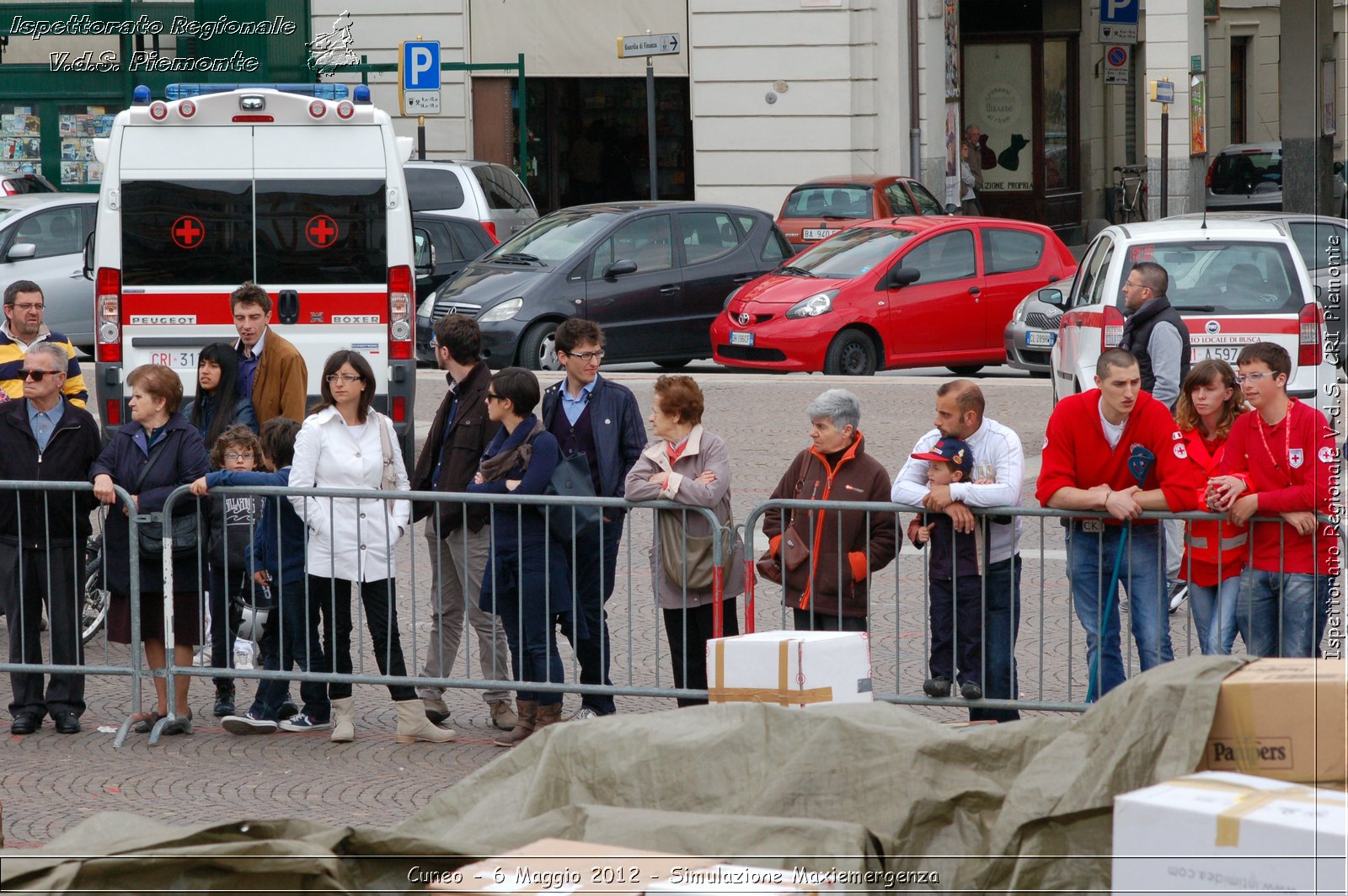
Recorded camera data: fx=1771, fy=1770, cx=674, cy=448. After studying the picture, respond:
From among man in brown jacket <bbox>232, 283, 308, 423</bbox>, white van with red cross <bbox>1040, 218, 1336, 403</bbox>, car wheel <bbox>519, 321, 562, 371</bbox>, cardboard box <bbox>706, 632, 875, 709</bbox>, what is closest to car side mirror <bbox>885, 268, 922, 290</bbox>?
car wheel <bbox>519, 321, 562, 371</bbox>

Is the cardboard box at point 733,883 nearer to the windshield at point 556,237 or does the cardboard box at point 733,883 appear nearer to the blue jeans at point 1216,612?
the blue jeans at point 1216,612

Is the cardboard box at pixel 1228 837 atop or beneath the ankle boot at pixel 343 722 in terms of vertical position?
atop

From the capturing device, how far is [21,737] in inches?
300

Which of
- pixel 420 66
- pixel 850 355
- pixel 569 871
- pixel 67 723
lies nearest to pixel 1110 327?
pixel 850 355

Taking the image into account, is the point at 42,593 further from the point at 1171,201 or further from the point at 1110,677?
the point at 1171,201

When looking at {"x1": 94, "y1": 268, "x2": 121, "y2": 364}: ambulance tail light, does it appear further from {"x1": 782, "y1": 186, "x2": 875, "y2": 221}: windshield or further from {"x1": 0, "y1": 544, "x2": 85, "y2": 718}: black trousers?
{"x1": 782, "y1": 186, "x2": 875, "y2": 221}: windshield

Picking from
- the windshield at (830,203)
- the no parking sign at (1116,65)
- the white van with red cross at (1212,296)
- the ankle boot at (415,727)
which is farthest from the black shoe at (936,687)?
the no parking sign at (1116,65)

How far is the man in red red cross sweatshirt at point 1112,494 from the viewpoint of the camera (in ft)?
22.7

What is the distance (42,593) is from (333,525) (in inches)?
60.4

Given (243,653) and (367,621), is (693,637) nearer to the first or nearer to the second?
(367,621)

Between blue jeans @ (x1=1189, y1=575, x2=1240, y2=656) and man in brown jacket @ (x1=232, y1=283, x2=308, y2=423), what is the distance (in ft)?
15.1

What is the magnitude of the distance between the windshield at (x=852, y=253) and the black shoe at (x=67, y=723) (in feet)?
34.6

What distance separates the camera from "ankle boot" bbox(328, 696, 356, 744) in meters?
7.49

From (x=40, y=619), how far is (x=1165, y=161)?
22494mm
